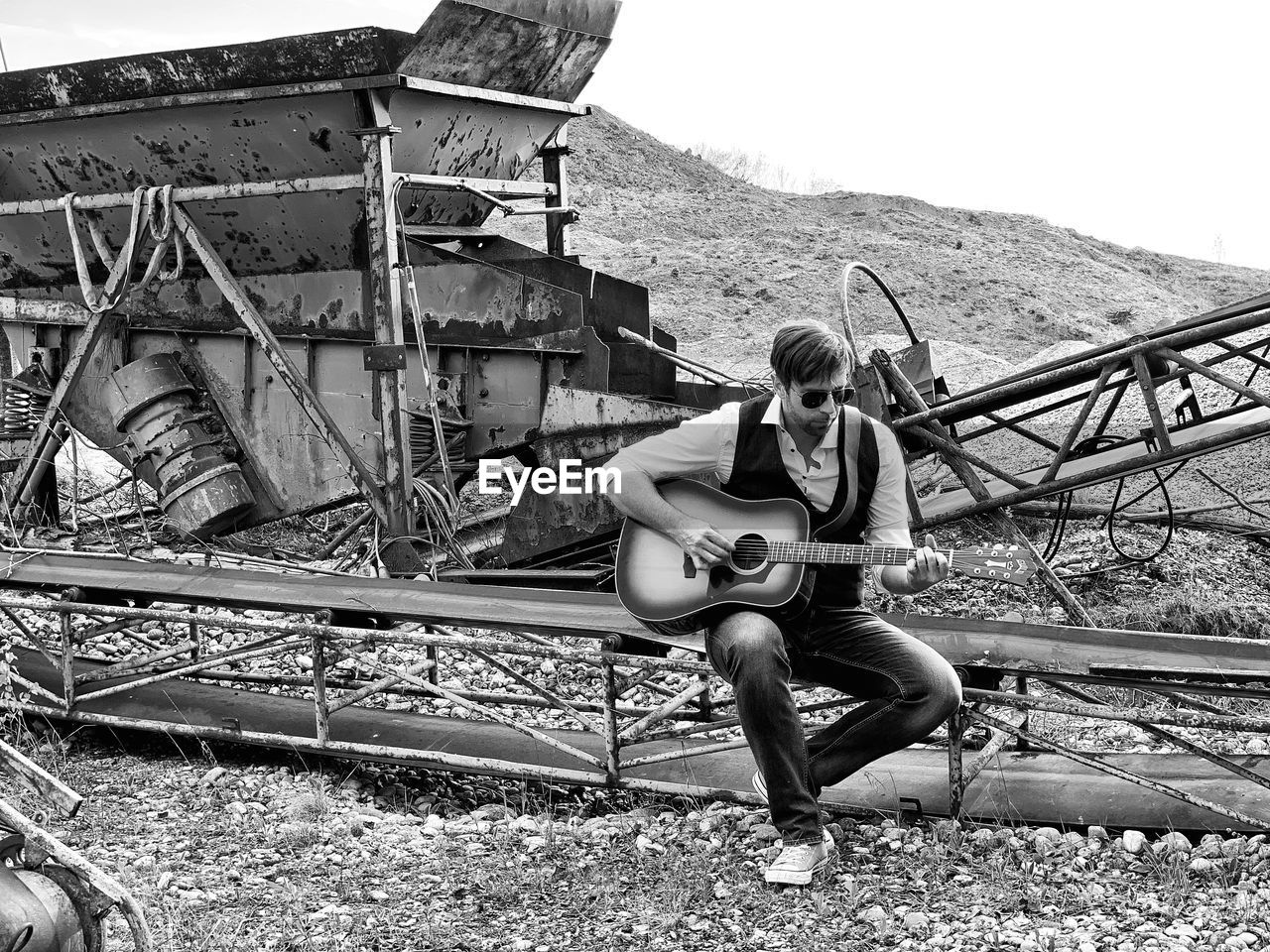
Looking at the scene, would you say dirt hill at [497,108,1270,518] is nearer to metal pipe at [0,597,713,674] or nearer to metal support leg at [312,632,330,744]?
metal pipe at [0,597,713,674]

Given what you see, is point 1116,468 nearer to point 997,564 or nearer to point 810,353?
point 997,564

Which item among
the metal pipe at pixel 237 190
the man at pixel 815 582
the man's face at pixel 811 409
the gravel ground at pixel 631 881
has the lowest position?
the gravel ground at pixel 631 881

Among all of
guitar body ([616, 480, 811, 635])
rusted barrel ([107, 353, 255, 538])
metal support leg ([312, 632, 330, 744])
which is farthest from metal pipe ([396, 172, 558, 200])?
guitar body ([616, 480, 811, 635])

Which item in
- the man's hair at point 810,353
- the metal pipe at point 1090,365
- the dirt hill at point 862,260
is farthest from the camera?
the dirt hill at point 862,260

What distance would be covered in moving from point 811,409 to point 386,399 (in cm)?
369

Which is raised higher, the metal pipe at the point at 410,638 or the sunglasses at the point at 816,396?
the sunglasses at the point at 816,396

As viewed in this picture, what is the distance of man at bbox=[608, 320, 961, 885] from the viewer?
3.88 meters

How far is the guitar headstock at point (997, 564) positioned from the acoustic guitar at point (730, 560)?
4 cm

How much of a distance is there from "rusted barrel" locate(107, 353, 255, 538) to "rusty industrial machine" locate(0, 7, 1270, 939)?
0.8 inches

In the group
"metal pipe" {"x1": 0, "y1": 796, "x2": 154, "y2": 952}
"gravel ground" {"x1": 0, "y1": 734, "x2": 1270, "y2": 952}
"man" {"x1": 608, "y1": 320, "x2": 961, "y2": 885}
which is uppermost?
"man" {"x1": 608, "y1": 320, "x2": 961, "y2": 885}

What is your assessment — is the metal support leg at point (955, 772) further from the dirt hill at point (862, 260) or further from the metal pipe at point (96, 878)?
the dirt hill at point (862, 260)

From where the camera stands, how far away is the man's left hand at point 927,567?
368 centimetres

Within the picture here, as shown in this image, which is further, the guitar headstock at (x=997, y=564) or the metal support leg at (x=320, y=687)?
the metal support leg at (x=320, y=687)

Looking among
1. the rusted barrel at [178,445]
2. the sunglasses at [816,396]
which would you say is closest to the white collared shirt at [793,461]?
the sunglasses at [816,396]
